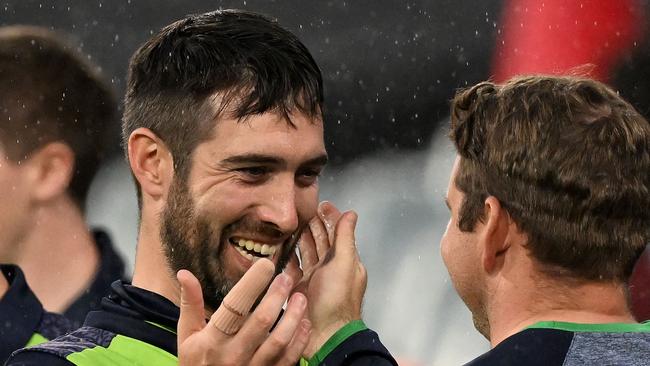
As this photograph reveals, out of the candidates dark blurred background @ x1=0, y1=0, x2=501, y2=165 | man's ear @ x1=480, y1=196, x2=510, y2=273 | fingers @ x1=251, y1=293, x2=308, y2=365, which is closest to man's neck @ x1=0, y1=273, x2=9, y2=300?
fingers @ x1=251, y1=293, x2=308, y2=365

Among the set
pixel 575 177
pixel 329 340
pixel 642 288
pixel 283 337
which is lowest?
pixel 642 288

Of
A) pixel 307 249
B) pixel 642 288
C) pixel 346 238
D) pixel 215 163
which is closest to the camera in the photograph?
pixel 215 163

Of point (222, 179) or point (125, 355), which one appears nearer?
point (125, 355)

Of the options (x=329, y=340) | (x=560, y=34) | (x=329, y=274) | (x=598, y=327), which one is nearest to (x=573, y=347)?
(x=598, y=327)

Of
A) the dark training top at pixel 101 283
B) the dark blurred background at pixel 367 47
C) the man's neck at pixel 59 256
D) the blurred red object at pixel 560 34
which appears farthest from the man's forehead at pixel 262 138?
the dark blurred background at pixel 367 47

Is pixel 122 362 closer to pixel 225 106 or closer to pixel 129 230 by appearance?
pixel 225 106

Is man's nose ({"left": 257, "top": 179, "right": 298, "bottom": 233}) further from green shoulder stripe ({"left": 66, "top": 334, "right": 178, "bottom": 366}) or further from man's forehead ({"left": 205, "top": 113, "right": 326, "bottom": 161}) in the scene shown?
green shoulder stripe ({"left": 66, "top": 334, "right": 178, "bottom": 366})

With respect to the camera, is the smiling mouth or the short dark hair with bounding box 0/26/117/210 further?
the short dark hair with bounding box 0/26/117/210

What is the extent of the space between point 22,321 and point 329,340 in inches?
67.6

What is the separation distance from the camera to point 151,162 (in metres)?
3.18

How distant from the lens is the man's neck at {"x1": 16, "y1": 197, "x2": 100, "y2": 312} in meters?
4.95

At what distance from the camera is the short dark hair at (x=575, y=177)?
2740 mm

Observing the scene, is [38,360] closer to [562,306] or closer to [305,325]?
[305,325]

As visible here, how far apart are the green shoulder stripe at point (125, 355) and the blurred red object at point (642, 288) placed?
3461mm
